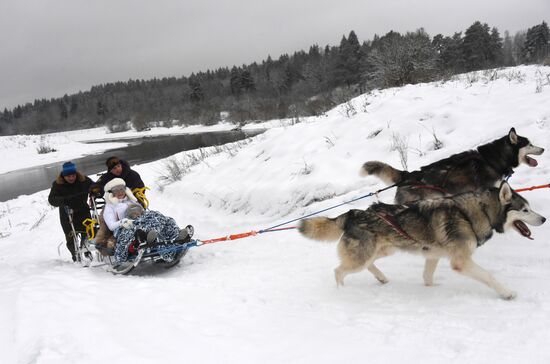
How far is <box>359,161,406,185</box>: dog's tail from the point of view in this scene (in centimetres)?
519

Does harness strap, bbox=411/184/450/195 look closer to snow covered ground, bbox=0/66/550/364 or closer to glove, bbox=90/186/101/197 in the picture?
snow covered ground, bbox=0/66/550/364

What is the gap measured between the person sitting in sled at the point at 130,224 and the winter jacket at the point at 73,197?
1439mm

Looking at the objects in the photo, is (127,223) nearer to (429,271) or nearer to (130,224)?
(130,224)

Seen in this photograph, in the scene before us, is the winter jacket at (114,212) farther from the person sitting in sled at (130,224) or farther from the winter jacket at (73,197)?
the winter jacket at (73,197)

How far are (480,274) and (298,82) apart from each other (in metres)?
74.3

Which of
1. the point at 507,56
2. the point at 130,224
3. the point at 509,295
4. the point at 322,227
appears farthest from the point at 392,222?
the point at 507,56

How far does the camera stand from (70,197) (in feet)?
23.3

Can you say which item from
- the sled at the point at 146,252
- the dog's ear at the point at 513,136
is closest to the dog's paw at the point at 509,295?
the dog's ear at the point at 513,136

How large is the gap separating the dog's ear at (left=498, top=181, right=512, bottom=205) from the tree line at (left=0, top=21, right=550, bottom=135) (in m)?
11.9

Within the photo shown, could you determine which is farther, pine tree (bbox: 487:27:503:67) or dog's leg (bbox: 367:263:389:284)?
pine tree (bbox: 487:27:503:67)

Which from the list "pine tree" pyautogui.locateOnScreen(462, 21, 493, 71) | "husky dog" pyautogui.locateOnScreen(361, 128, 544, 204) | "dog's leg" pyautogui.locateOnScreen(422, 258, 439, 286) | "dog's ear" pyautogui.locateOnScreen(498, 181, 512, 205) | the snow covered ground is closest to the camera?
the snow covered ground

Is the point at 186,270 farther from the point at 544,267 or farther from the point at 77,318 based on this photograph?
the point at 544,267

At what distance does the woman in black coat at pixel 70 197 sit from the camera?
7036 millimetres

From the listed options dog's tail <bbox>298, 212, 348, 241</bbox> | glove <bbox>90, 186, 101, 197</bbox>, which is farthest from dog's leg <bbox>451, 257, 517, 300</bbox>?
glove <bbox>90, 186, 101, 197</bbox>
